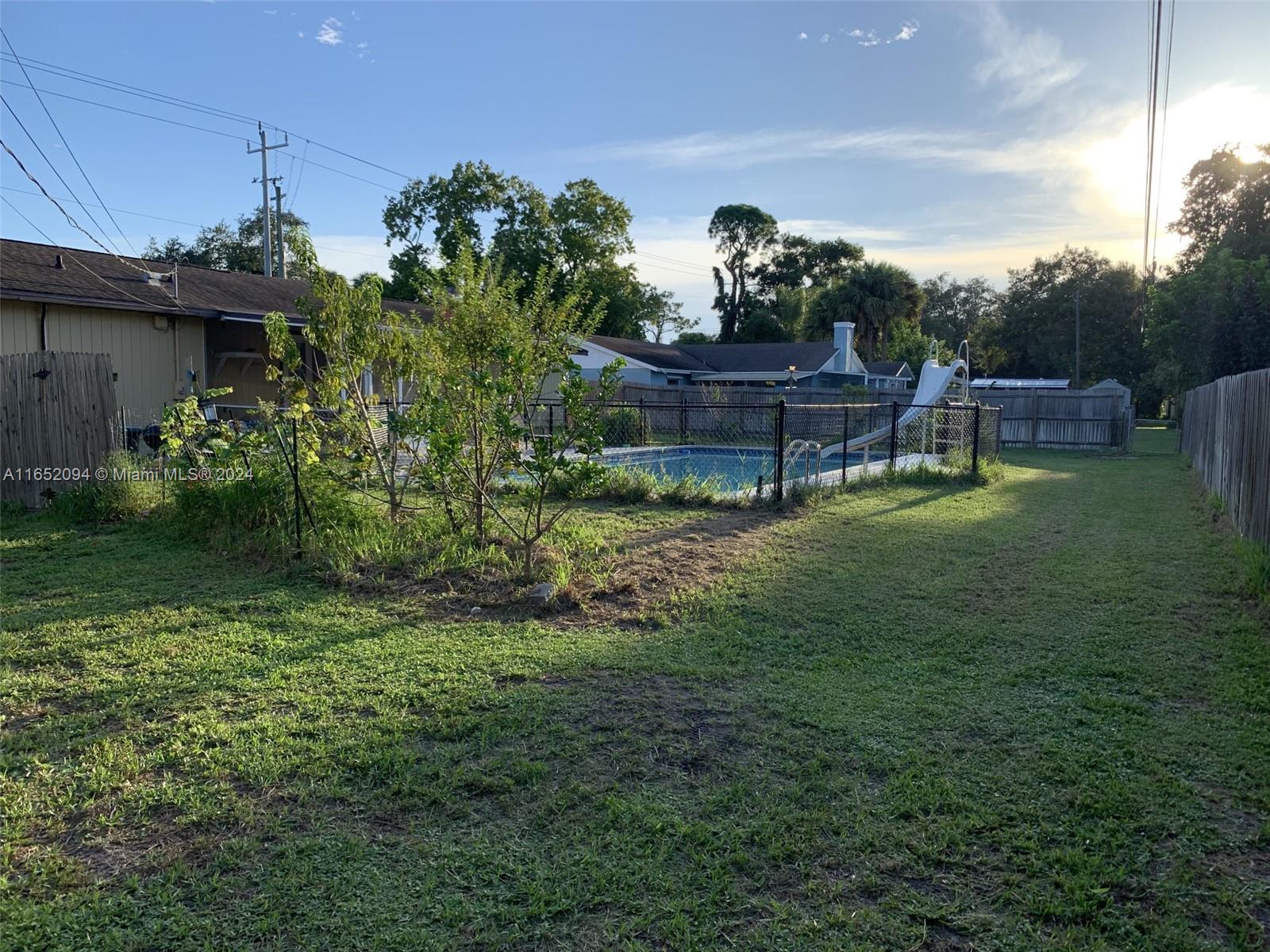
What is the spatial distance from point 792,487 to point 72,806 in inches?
332

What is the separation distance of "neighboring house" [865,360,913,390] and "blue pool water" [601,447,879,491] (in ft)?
56.2

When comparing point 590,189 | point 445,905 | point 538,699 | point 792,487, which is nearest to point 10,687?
point 538,699

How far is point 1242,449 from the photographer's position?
779cm

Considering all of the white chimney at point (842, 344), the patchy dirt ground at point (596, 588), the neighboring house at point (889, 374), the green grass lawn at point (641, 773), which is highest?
the white chimney at point (842, 344)

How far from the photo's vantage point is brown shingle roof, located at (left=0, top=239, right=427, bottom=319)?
1241cm

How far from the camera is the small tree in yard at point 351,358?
7.15 m

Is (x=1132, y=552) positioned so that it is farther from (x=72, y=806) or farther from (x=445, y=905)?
(x=72, y=806)

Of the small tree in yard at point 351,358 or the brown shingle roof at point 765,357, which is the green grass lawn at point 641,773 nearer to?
the small tree in yard at point 351,358

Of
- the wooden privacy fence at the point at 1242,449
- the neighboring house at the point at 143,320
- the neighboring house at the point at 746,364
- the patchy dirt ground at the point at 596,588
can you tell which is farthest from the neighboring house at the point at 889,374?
the patchy dirt ground at the point at 596,588

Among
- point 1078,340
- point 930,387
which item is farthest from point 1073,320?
point 930,387

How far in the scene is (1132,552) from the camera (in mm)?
7488

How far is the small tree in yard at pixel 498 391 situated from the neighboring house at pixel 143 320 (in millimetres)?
7724

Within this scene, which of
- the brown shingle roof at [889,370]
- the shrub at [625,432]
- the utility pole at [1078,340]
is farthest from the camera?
the utility pole at [1078,340]

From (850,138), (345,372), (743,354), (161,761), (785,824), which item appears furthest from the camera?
(743,354)
